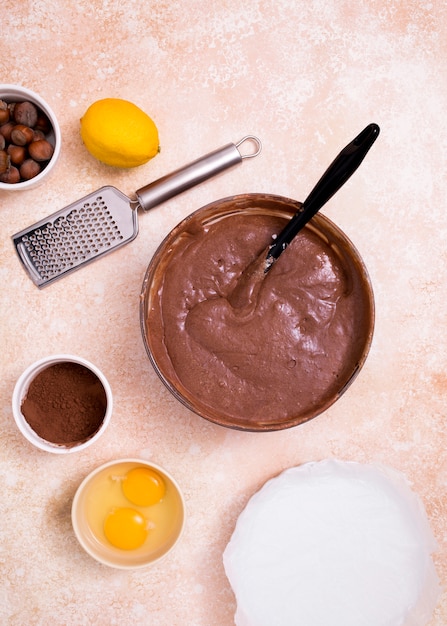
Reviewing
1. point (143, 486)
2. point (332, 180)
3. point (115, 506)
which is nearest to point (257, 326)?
point (332, 180)

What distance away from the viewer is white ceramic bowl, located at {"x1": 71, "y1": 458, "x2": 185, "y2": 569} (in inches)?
58.4

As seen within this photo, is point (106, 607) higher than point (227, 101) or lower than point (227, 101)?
lower

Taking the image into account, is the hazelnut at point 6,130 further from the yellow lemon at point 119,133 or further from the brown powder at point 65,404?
the brown powder at point 65,404

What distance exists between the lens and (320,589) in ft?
5.32

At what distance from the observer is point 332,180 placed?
1130 mm

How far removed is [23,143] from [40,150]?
0.14 ft

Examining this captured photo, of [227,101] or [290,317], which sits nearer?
[290,317]

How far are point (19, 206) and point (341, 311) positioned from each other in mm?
855

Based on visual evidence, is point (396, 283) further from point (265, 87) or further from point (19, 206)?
point (19, 206)

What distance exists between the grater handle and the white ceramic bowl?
2.13ft

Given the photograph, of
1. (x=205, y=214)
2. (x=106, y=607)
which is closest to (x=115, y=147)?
(x=205, y=214)

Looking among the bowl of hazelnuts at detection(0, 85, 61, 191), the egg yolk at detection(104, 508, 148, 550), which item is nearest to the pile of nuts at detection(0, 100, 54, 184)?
the bowl of hazelnuts at detection(0, 85, 61, 191)

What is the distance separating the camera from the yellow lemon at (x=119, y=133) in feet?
4.62

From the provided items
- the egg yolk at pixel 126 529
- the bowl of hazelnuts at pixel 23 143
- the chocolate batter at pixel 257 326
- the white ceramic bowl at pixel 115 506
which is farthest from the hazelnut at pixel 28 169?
the egg yolk at pixel 126 529
